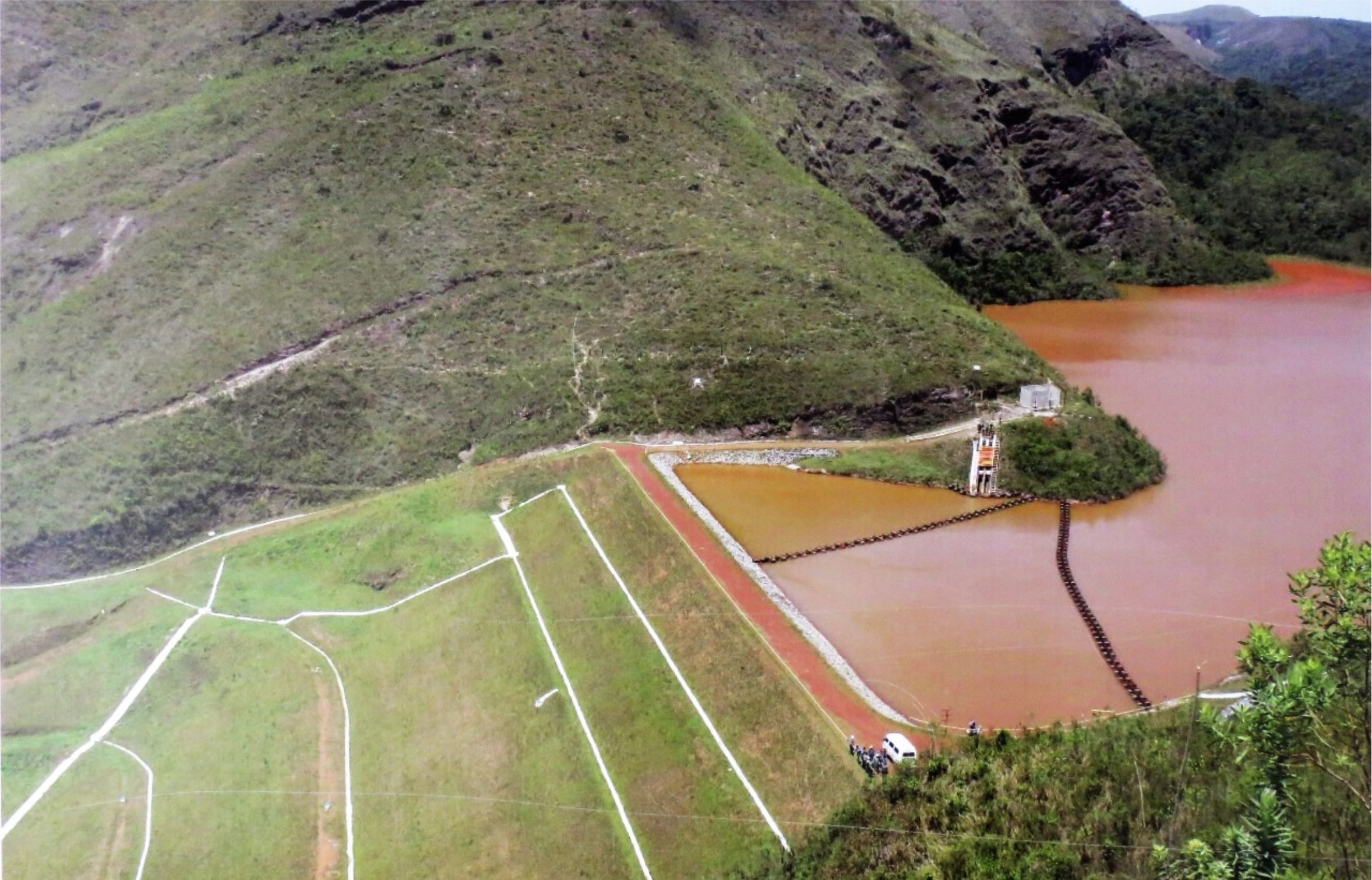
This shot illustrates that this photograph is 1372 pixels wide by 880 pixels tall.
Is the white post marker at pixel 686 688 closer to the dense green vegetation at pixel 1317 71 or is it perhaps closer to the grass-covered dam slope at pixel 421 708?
the grass-covered dam slope at pixel 421 708

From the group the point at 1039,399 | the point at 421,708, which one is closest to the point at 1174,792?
the point at 421,708

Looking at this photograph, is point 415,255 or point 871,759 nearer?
point 871,759

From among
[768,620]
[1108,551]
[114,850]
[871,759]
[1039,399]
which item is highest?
[1039,399]

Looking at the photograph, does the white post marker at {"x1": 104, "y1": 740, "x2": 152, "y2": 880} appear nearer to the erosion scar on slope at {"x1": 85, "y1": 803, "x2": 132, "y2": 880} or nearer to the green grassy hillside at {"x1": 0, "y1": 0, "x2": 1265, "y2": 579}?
the erosion scar on slope at {"x1": 85, "y1": 803, "x2": 132, "y2": 880}

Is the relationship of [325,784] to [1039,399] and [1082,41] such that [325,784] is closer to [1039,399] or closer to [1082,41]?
[1039,399]

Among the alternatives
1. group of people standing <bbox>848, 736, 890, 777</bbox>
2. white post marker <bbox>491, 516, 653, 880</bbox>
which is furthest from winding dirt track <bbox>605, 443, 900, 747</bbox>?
white post marker <bbox>491, 516, 653, 880</bbox>

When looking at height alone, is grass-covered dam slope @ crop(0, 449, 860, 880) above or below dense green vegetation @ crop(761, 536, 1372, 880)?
below

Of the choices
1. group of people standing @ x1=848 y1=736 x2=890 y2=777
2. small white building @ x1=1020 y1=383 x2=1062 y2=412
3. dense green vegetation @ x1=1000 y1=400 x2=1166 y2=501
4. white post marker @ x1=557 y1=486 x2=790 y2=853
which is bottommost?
white post marker @ x1=557 y1=486 x2=790 y2=853
